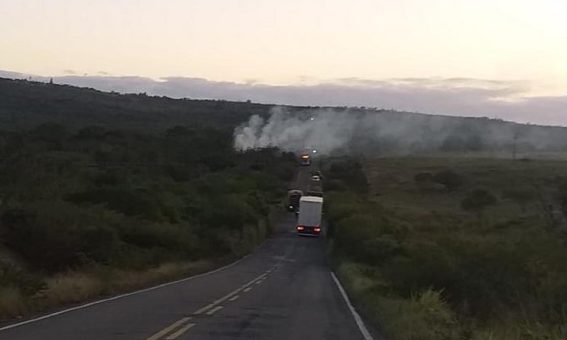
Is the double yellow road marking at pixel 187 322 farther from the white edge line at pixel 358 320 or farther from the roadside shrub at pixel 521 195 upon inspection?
the roadside shrub at pixel 521 195

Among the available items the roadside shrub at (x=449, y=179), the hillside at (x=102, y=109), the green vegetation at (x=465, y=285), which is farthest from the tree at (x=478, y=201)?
the green vegetation at (x=465, y=285)

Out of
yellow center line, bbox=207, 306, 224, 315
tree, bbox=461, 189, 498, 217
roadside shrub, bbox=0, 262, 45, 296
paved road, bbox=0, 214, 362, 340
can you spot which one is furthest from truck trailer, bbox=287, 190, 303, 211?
roadside shrub, bbox=0, 262, 45, 296

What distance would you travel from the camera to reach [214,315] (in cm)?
2180

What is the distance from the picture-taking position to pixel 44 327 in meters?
17.2

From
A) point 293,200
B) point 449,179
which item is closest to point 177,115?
point 449,179

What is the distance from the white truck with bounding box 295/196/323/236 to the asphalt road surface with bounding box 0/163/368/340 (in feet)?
150

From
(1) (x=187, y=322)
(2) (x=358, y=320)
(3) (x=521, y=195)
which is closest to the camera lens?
(1) (x=187, y=322)

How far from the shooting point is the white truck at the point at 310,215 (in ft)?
287

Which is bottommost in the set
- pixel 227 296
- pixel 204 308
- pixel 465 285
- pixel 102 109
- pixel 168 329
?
pixel 227 296

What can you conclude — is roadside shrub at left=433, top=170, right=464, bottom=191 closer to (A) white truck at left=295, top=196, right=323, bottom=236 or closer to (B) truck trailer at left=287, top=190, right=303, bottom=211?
(B) truck trailer at left=287, top=190, right=303, bottom=211

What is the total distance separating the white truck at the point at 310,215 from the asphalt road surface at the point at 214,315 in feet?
150

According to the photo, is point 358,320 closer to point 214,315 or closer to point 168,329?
point 214,315

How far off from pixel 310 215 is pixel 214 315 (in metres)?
67.4

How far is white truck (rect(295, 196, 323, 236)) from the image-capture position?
87.5 meters
